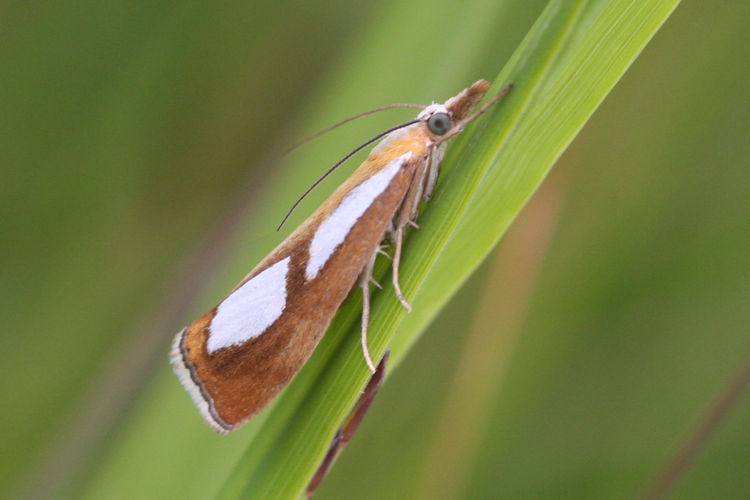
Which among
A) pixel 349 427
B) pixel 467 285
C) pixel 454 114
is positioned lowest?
pixel 467 285

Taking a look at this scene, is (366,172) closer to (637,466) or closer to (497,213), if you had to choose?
(497,213)

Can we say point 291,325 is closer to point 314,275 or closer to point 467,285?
point 314,275

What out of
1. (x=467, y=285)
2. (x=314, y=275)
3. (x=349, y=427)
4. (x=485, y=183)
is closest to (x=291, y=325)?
(x=314, y=275)

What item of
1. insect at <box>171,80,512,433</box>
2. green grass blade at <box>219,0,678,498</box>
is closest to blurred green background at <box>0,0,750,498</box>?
insect at <box>171,80,512,433</box>

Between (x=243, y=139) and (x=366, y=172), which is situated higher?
(x=243, y=139)

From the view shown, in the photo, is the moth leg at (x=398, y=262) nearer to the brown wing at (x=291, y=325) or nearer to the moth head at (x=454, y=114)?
the brown wing at (x=291, y=325)

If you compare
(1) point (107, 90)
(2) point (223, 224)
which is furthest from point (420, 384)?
(1) point (107, 90)
